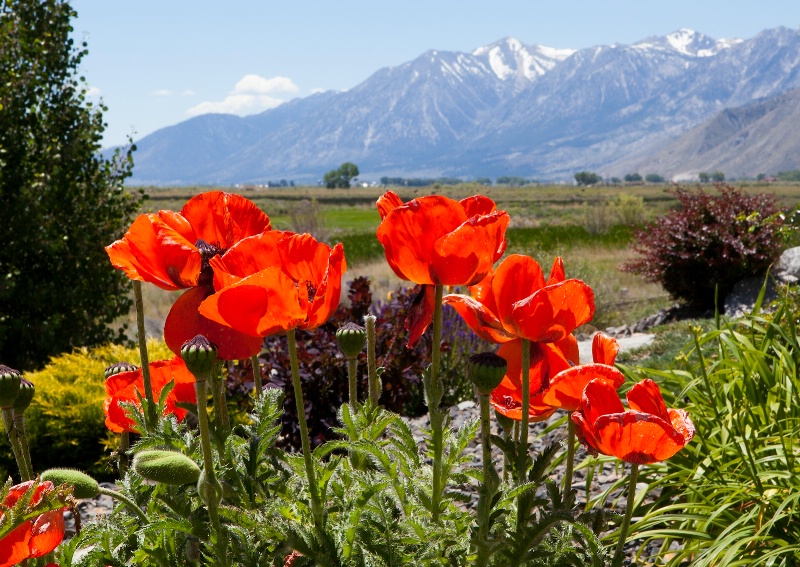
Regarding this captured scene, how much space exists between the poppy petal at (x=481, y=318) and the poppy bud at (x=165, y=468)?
0.50 m

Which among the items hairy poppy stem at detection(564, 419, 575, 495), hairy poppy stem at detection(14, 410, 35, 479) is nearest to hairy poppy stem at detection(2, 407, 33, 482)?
hairy poppy stem at detection(14, 410, 35, 479)

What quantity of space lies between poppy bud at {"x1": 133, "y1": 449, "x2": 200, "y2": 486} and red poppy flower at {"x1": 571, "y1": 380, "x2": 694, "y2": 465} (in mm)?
614

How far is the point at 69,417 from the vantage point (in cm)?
401

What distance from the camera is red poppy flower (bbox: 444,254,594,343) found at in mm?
1174

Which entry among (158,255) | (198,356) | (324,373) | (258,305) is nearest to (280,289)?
(258,305)

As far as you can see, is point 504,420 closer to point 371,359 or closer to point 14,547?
point 371,359

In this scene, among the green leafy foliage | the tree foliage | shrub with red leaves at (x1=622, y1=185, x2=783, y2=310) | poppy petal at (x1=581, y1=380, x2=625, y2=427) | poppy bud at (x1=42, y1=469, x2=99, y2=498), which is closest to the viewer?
poppy bud at (x1=42, y1=469, x2=99, y2=498)

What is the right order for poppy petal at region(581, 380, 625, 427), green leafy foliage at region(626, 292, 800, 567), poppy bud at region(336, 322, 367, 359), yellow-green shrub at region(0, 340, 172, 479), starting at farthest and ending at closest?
yellow-green shrub at region(0, 340, 172, 479) → green leafy foliage at region(626, 292, 800, 567) → poppy bud at region(336, 322, 367, 359) → poppy petal at region(581, 380, 625, 427)

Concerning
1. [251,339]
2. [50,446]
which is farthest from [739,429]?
[50,446]

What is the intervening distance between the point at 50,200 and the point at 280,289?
539cm

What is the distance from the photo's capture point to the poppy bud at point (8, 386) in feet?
3.82

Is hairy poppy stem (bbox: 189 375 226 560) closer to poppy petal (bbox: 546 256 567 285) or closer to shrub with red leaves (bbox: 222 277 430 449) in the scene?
poppy petal (bbox: 546 256 567 285)

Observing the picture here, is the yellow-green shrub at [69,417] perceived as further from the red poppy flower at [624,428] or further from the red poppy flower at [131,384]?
the red poppy flower at [624,428]

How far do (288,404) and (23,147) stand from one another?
3.24m
